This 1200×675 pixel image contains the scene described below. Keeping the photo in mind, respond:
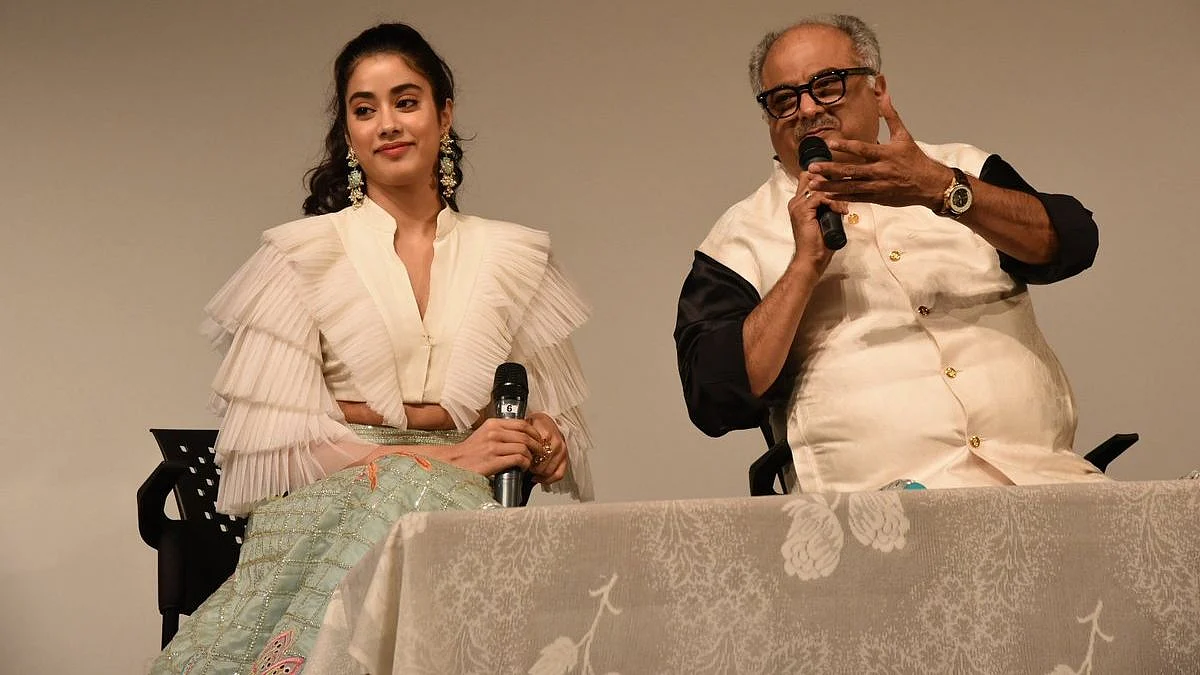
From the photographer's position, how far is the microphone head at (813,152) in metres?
2.07

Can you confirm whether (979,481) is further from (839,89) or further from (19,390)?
(19,390)

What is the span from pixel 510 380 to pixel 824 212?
542 millimetres

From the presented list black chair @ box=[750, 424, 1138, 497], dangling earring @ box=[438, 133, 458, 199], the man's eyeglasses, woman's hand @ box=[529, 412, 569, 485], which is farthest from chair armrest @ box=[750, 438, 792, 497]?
dangling earring @ box=[438, 133, 458, 199]

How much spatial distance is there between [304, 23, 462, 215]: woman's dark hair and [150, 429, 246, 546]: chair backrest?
1.65ft

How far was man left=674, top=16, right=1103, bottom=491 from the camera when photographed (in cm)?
204

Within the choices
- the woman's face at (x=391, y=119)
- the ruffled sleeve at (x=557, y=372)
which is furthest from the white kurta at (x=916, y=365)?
the woman's face at (x=391, y=119)

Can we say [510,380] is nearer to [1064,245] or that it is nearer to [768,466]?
[768,466]

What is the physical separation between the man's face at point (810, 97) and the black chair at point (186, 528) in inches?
48.9

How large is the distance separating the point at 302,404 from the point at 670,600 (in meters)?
1.14

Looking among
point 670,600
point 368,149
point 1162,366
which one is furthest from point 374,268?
point 1162,366

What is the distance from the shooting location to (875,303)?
2164mm

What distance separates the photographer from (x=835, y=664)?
125 centimetres

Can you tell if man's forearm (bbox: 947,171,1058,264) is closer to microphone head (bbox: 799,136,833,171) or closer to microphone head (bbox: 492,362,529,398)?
microphone head (bbox: 799,136,833,171)

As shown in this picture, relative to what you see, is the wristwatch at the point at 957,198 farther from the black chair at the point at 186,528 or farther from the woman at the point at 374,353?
the black chair at the point at 186,528
